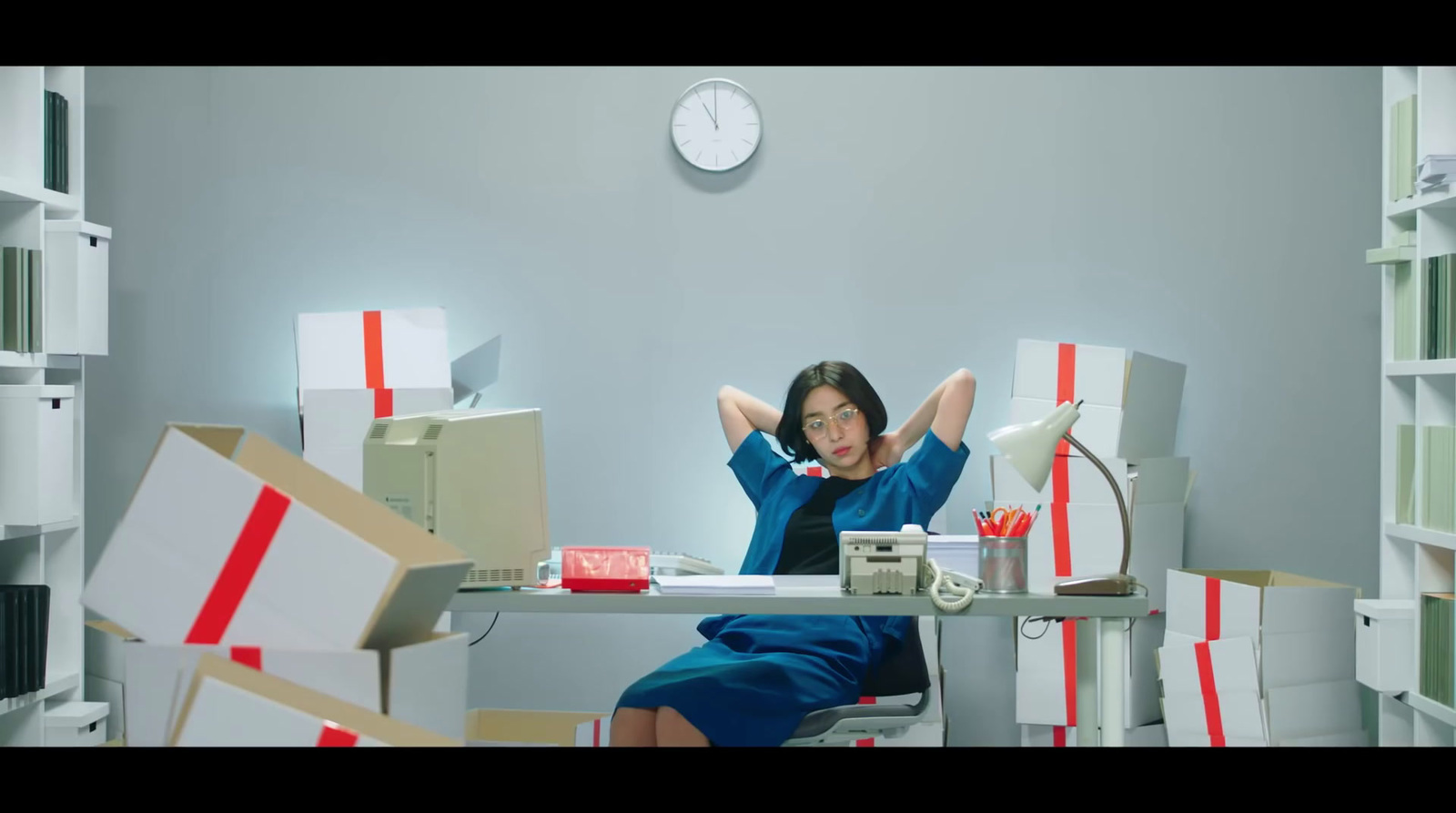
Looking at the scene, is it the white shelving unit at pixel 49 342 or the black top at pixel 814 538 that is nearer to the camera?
the black top at pixel 814 538

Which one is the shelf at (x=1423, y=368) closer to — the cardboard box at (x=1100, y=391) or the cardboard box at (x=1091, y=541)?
the cardboard box at (x=1100, y=391)

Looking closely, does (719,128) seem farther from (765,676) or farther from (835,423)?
(765,676)

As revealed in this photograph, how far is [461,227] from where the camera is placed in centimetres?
367

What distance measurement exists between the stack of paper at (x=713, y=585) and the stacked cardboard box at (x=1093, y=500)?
1.21m

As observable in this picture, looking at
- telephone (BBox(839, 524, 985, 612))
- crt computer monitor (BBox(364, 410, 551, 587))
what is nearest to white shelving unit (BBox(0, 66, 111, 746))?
crt computer monitor (BBox(364, 410, 551, 587))

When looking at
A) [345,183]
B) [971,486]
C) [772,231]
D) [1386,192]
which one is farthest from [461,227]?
[1386,192]

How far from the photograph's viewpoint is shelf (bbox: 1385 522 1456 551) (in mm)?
2729

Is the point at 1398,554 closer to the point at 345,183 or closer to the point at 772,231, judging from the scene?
the point at 772,231

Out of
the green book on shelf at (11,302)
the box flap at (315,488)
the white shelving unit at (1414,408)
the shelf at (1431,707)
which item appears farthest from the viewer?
the green book on shelf at (11,302)

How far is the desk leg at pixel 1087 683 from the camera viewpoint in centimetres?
210

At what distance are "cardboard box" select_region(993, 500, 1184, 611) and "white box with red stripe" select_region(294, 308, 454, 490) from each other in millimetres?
1652

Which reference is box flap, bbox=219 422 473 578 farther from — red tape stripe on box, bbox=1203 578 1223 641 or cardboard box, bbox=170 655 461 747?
red tape stripe on box, bbox=1203 578 1223 641

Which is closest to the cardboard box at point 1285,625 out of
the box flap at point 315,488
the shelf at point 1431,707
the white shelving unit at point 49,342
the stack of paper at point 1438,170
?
the shelf at point 1431,707

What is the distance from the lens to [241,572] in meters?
1.39
